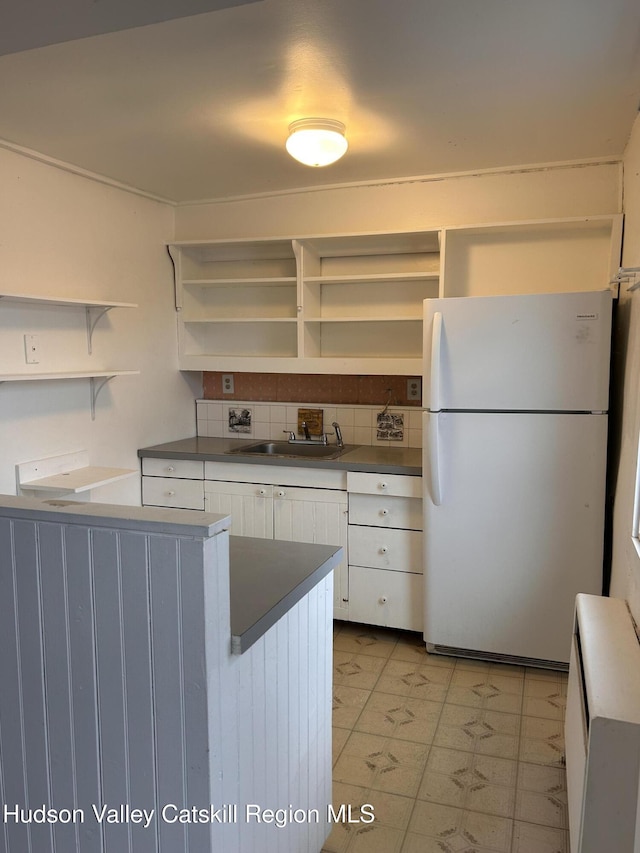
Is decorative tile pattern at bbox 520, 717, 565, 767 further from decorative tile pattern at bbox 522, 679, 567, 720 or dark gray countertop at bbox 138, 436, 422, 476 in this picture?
dark gray countertop at bbox 138, 436, 422, 476

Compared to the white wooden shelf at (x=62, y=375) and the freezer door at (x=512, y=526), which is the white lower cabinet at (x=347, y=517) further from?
the white wooden shelf at (x=62, y=375)

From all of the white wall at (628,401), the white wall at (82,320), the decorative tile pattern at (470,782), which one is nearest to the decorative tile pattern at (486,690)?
the decorative tile pattern at (470,782)

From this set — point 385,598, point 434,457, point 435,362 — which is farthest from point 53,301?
point 385,598

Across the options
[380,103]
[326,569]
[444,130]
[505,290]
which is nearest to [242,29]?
[380,103]

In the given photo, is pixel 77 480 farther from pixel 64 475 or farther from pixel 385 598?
pixel 385 598

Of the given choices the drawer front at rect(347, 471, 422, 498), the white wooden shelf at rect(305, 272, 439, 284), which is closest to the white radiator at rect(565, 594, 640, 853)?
the drawer front at rect(347, 471, 422, 498)

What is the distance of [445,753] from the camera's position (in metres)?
2.24

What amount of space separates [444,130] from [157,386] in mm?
1993

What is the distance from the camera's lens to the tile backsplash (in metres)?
3.46

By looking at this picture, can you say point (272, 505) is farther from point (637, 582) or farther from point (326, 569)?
point (637, 582)

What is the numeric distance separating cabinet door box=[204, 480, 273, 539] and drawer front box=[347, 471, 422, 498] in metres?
0.45

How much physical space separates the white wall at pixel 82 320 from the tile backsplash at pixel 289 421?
19cm

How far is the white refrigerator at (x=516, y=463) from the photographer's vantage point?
8.38 feet

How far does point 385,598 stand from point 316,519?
0.50 metres
